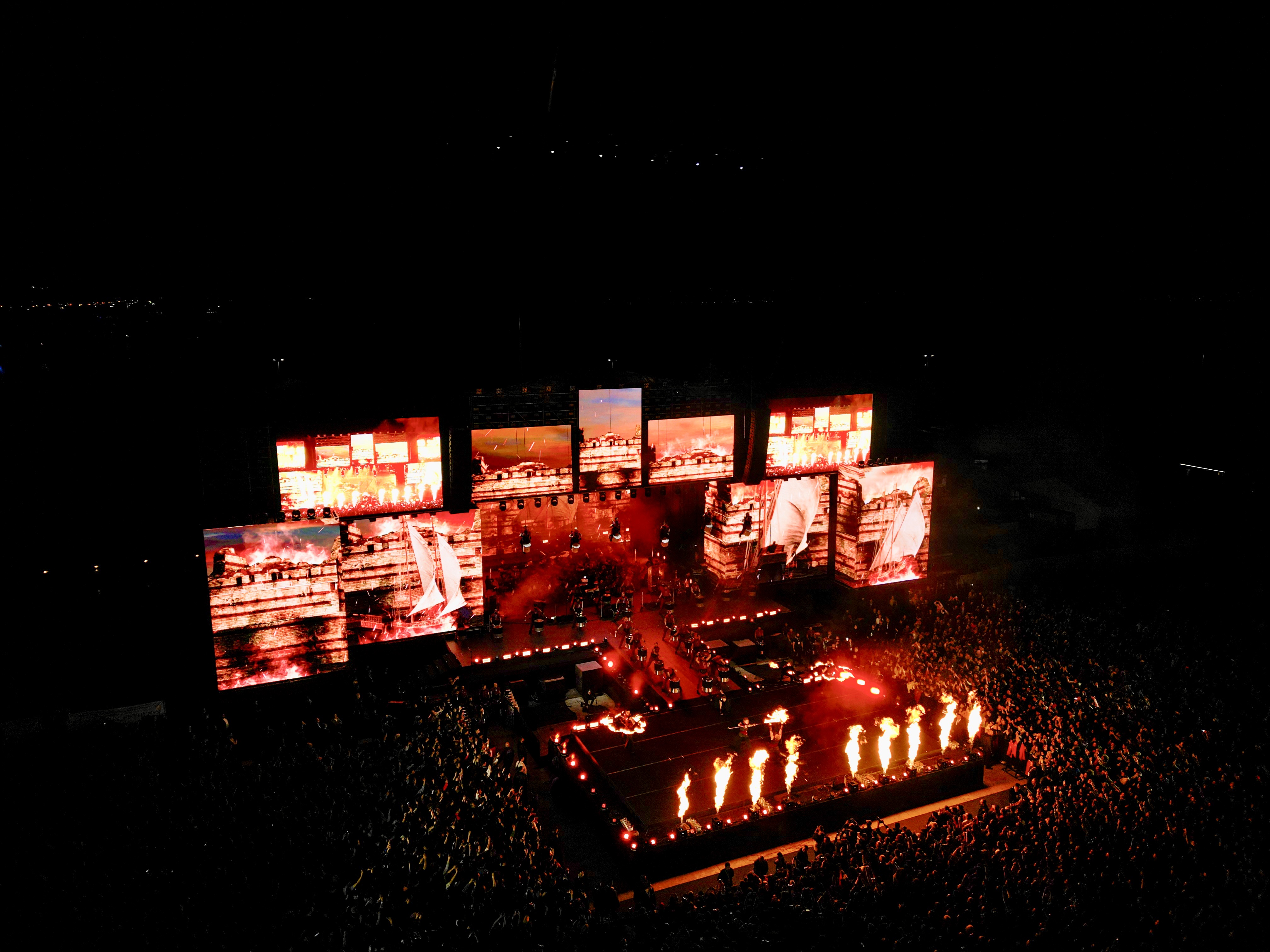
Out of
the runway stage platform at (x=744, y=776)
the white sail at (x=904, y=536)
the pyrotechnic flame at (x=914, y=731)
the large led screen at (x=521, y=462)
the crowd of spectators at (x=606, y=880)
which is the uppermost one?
the large led screen at (x=521, y=462)

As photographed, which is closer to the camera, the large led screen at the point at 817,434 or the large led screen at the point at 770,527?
the large led screen at the point at 817,434

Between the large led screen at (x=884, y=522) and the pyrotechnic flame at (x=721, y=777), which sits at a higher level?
the large led screen at (x=884, y=522)

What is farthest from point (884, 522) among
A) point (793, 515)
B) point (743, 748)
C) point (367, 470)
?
point (367, 470)

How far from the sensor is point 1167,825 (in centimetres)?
776

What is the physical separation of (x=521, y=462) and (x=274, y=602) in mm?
5048

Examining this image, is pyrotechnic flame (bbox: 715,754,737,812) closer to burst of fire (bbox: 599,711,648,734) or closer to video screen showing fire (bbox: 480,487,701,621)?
burst of fire (bbox: 599,711,648,734)

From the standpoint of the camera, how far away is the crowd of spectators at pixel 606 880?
6.45 metres

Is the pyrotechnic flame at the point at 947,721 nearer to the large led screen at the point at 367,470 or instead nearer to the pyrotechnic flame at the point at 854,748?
the pyrotechnic flame at the point at 854,748

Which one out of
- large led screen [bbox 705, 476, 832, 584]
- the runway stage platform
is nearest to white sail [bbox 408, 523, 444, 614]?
the runway stage platform

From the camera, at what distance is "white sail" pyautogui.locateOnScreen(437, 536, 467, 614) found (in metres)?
14.3

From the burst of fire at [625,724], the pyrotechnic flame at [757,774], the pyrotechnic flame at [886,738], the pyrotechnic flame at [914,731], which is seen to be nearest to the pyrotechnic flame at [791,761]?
the pyrotechnic flame at [757,774]

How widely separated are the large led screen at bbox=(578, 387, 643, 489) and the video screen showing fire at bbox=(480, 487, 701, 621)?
1.35 meters

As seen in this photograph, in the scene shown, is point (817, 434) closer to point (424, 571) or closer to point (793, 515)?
point (793, 515)

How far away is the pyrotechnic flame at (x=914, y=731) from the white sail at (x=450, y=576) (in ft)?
28.1
